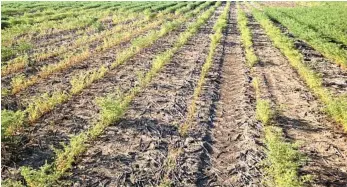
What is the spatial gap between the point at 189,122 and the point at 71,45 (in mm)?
9047

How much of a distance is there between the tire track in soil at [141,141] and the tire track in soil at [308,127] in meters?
2.07

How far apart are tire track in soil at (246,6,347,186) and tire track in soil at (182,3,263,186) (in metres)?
0.63

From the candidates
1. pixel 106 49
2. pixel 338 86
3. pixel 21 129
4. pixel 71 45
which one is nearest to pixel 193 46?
pixel 106 49

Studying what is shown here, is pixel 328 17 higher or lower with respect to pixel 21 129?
lower

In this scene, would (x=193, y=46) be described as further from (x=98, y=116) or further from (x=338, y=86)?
(x=98, y=116)

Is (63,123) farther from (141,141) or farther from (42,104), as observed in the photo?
(141,141)

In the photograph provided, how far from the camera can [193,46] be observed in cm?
1591

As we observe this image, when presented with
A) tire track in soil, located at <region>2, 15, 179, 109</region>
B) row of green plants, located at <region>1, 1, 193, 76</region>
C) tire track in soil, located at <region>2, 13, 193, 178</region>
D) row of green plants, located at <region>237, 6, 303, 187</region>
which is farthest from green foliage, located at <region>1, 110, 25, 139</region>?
row of green plants, located at <region>1, 1, 193, 76</region>

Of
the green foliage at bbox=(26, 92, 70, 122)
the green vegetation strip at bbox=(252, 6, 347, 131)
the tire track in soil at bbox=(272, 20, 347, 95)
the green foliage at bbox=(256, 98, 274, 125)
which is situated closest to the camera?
the green foliage at bbox=(26, 92, 70, 122)

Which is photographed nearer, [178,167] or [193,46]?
[178,167]

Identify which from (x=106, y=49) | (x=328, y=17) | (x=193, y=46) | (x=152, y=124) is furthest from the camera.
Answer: (x=328, y=17)

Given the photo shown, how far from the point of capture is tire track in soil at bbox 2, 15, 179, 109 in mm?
8660

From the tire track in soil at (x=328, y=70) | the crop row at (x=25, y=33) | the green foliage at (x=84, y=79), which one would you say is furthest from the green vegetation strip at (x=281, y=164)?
the crop row at (x=25, y=33)

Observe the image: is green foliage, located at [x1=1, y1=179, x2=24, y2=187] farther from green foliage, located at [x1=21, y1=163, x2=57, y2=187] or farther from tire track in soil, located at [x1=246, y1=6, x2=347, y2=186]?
tire track in soil, located at [x1=246, y1=6, x2=347, y2=186]
